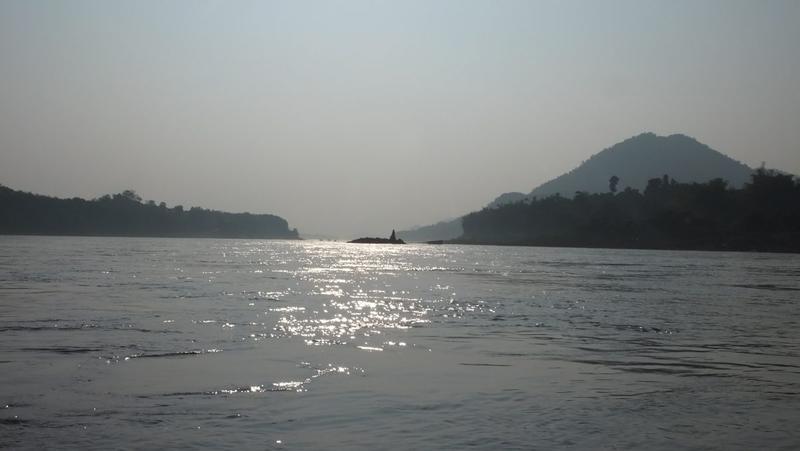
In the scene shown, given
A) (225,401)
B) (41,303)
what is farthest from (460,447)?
(41,303)

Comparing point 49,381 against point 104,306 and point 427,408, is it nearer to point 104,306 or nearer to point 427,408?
point 427,408

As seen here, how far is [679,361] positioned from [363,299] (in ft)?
58.3

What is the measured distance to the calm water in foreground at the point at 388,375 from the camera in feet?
33.0

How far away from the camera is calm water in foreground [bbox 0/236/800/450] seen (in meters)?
10.0

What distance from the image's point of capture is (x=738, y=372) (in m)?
15.6

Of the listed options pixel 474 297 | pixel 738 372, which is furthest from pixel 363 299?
pixel 738 372

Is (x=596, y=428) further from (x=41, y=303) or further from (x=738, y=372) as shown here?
(x=41, y=303)

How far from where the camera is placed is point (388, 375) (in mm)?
14477

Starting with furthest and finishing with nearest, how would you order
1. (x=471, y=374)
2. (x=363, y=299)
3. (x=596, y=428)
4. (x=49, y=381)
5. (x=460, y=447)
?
(x=363, y=299), (x=471, y=374), (x=49, y=381), (x=596, y=428), (x=460, y=447)

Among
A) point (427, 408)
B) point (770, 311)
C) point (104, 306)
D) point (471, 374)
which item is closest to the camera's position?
point (427, 408)

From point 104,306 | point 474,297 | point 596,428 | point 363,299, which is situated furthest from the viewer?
point 474,297

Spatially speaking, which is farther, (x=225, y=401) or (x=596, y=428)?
(x=225, y=401)

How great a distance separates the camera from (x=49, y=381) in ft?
42.4

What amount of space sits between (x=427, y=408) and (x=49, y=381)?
684cm
